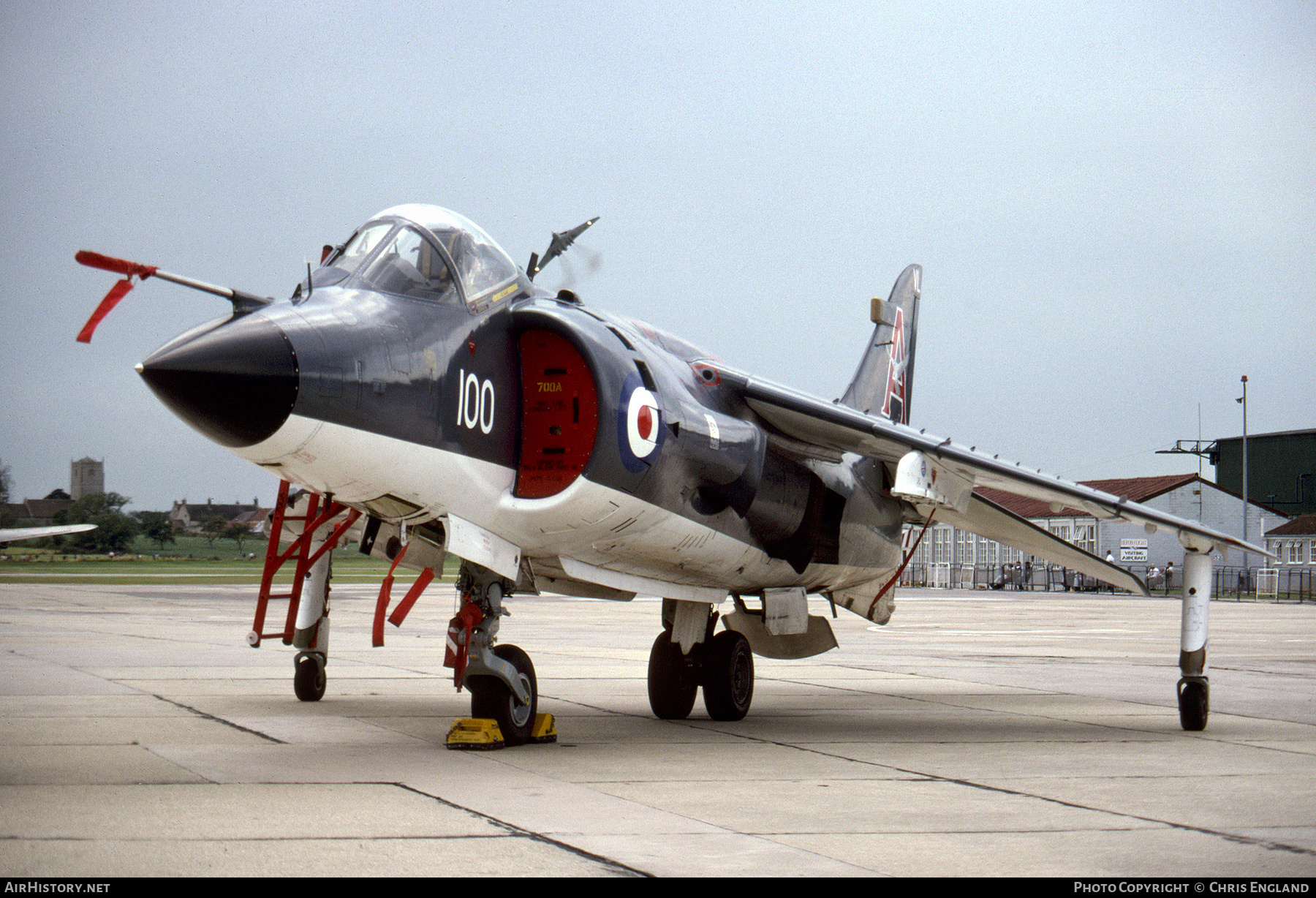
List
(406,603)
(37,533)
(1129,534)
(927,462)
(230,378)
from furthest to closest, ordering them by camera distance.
Answer: (1129,534) → (37,533) → (927,462) → (406,603) → (230,378)

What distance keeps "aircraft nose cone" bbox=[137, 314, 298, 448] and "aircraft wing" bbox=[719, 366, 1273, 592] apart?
4132 mm

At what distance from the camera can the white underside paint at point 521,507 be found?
6.64 meters

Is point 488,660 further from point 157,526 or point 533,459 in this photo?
point 157,526

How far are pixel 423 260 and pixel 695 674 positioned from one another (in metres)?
4.58

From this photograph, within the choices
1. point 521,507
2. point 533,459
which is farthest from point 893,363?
point 521,507

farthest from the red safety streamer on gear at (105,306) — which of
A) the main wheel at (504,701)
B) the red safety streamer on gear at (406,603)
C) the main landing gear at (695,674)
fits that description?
the main landing gear at (695,674)

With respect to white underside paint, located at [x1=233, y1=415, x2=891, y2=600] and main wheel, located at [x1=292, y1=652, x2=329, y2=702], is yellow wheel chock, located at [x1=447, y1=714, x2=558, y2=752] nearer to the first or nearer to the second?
white underside paint, located at [x1=233, y1=415, x2=891, y2=600]

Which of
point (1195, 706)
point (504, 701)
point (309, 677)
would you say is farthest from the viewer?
point (309, 677)

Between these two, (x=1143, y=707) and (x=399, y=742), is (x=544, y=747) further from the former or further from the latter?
(x=1143, y=707)

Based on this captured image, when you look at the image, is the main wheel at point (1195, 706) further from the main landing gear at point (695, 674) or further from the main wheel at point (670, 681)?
the main wheel at point (670, 681)

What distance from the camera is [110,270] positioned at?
20.1 ft

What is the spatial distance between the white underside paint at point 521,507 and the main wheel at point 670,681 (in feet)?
2.18

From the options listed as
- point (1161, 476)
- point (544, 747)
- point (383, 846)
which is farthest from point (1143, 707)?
point (1161, 476)

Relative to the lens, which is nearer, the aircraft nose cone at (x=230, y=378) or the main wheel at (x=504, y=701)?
the aircraft nose cone at (x=230, y=378)
